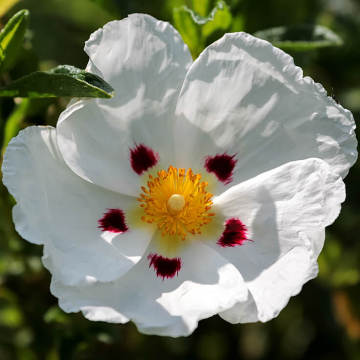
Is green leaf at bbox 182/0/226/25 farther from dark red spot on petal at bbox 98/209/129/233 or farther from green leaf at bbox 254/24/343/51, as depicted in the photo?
dark red spot on petal at bbox 98/209/129/233

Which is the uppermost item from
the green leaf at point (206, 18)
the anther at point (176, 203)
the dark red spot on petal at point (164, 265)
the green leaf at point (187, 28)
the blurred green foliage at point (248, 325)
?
the green leaf at point (206, 18)

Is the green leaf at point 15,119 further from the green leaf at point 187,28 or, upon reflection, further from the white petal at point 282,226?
the white petal at point 282,226

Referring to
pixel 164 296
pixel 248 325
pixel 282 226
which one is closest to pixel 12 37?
pixel 164 296

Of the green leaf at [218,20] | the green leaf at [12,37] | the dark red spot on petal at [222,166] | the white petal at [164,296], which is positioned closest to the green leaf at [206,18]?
the green leaf at [218,20]

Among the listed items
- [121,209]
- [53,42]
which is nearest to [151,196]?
[121,209]

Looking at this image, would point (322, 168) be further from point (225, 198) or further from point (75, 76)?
point (75, 76)
